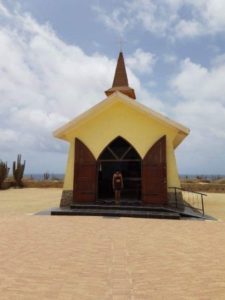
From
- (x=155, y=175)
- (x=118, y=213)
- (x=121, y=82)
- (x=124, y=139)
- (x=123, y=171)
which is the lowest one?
(x=118, y=213)

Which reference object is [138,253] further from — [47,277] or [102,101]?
[102,101]

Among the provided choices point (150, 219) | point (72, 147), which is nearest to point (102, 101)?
point (72, 147)

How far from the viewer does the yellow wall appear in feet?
45.2

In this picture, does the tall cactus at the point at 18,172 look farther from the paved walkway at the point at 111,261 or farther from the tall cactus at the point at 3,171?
the paved walkway at the point at 111,261

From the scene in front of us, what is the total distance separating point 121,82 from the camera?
22.2 meters

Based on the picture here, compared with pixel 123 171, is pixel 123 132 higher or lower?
higher

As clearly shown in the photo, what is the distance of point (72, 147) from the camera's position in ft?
47.7

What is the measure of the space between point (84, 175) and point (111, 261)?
8.12 meters

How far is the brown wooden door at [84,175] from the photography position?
13.8 m

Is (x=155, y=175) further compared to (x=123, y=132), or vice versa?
(x=123, y=132)

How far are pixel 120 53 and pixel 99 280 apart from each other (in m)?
20.6

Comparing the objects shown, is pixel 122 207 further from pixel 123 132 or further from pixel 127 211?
pixel 123 132

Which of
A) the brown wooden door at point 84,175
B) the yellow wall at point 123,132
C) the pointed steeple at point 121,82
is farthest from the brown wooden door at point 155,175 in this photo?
the pointed steeple at point 121,82

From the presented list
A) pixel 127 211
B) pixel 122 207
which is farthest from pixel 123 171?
pixel 127 211
